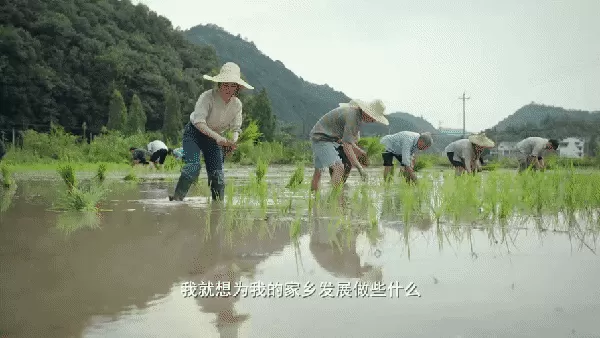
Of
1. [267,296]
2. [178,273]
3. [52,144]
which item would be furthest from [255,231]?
[52,144]

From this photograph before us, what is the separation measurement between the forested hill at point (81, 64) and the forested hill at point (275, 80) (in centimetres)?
3079

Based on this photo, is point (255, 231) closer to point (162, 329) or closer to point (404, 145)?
point (162, 329)

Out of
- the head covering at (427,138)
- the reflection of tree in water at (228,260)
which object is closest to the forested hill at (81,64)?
the head covering at (427,138)

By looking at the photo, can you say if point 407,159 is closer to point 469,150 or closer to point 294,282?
point 469,150

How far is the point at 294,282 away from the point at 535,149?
30.0ft

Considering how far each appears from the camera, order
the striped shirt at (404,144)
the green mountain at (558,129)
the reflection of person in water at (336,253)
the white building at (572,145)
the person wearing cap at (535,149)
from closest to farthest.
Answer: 1. the reflection of person in water at (336,253)
2. the striped shirt at (404,144)
3. the person wearing cap at (535,149)
4. the green mountain at (558,129)
5. the white building at (572,145)

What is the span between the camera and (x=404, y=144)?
27.9 ft

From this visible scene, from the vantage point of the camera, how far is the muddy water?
1.78 meters

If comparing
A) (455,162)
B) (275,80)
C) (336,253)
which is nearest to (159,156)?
(455,162)

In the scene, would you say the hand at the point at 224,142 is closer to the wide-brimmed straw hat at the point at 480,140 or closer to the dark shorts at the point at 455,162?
the wide-brimmed straw hat at the point at 480,140

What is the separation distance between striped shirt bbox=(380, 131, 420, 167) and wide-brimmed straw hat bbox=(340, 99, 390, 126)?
2.15 metres

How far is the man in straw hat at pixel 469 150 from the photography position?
8.57 m

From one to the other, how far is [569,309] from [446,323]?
1.44 feet

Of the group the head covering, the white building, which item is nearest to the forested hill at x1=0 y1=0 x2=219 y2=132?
the head covering
